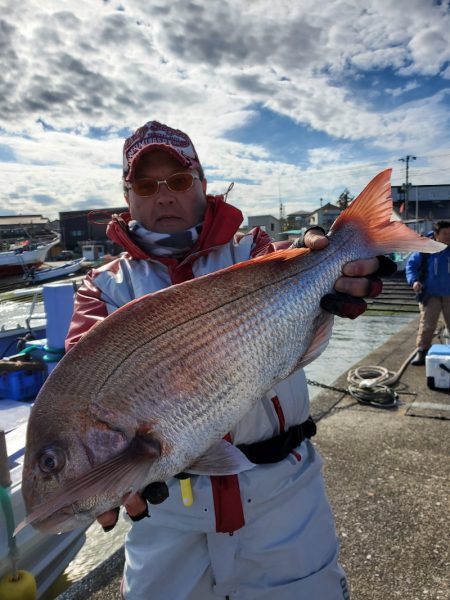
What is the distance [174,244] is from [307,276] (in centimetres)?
68

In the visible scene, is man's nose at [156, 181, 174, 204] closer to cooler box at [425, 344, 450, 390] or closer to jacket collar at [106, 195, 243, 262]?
jacket collar at [106, 195, 243, 262]

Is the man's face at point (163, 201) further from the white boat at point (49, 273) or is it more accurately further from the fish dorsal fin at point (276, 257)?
the white boat at point (49, 273)

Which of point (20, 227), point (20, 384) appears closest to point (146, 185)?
point (20, 384)

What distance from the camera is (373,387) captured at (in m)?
5.29

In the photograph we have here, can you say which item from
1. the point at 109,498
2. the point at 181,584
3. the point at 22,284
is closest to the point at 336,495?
the point at 181,584

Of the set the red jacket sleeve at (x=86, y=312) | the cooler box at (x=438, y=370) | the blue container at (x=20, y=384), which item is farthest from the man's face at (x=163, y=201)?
the cooler box at (x=438, y=370)

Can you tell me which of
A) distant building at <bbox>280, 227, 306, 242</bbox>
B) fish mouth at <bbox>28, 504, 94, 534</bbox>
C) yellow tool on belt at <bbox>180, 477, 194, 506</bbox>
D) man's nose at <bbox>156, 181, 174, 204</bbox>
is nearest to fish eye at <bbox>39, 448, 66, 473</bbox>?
fish mouth at <bbox>28, 504, 94, 534</bbox>

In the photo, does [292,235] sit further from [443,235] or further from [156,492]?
[156,492]

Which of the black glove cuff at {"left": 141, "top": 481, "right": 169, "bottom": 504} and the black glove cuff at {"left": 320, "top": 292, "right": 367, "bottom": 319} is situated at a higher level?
the black glove cuff at {"left": 320, "top": 292, "right": 367, "bottom": 319}

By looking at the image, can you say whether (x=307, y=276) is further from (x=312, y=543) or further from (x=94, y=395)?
(x=312, y=543)

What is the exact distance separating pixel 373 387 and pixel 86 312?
4.39 metres

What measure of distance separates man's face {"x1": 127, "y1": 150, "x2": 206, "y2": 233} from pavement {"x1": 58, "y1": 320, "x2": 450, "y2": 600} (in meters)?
2.36

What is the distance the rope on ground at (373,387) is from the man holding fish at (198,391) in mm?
3405

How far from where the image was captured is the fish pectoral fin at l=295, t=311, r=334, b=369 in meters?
1.66
